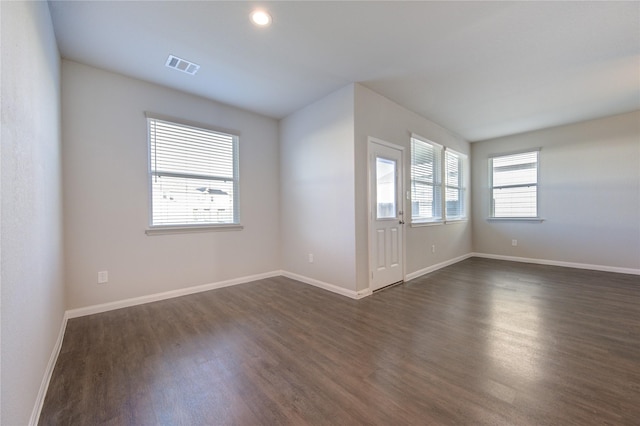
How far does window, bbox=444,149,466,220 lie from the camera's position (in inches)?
206

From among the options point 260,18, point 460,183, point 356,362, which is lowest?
point 356,362

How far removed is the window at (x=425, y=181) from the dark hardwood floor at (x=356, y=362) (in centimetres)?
170

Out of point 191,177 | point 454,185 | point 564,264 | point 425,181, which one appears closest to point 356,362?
point 191,177

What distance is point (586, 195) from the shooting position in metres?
4.71

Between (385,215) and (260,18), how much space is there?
271cm

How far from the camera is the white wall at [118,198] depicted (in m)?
2.75

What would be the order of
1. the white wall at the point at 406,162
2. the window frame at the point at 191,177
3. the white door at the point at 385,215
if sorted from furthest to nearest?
the white door at the point at 385,215, the white wall at the point at 406,162, the window frame at the point at 191,177

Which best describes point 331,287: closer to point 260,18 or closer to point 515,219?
point 260,18

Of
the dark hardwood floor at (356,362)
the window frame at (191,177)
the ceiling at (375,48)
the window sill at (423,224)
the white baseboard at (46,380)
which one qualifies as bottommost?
the dark hardwood floor at (356,362)

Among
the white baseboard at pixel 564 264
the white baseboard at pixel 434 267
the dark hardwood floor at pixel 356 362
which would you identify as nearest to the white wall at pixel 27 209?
the dark hardwood floor at pixel 356 362

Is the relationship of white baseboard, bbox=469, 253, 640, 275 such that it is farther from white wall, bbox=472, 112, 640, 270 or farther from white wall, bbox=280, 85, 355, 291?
white wall, bbox=280, 85, 355, 291

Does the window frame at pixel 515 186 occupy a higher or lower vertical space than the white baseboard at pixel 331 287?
higher

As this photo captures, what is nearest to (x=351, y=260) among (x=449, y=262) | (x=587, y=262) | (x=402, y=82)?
(x=402, y=82)

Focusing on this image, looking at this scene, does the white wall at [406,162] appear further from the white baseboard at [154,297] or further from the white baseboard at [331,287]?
the white baseboard at [154,297]
